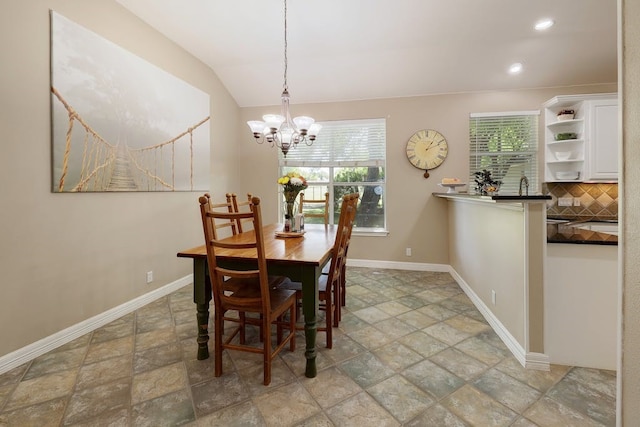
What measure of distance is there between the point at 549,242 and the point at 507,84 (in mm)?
2968

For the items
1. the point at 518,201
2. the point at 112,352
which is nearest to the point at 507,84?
the point at 518,201

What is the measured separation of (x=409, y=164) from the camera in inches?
171

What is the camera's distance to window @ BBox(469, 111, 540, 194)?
405 centimetres

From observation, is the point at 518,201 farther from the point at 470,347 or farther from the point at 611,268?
the point at 470,347

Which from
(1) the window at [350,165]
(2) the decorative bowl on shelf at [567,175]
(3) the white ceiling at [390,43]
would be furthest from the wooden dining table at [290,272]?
(2) the decorative bowl on shelf at [567,175]

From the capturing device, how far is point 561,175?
152 inches

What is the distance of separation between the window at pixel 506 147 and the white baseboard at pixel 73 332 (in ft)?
14.1

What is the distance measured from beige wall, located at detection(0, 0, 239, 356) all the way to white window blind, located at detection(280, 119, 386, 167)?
2.19 m

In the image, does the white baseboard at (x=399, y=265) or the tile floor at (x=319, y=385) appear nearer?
the tile floor at (x=319, y=385)

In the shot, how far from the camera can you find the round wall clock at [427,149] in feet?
13.9

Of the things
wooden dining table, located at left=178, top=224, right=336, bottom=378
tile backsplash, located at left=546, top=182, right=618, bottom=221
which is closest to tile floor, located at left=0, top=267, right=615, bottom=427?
wooden dining table, located at left=178, top=224, right=336, bottom=378

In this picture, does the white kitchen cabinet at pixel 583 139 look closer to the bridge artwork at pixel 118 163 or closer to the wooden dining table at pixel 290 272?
the wooden dining table at pixel 290 272

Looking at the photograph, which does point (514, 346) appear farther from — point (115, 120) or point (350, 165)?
point (115, 120)

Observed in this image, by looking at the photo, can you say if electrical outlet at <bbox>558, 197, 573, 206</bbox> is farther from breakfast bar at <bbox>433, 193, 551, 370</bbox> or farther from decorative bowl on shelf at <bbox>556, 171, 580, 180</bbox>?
breakfast bar at <bbox>433, 193, 551, 370</bbox>
